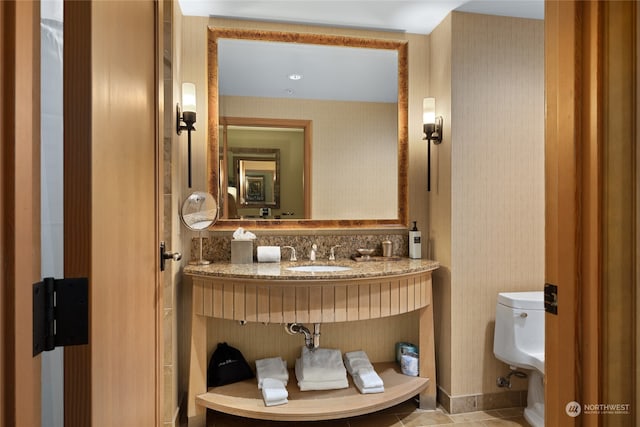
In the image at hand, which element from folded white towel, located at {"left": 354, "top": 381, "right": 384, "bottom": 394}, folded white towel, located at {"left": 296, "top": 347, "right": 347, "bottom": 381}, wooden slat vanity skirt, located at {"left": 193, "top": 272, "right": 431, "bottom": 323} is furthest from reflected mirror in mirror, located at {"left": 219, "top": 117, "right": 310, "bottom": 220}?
folded white towel, located at {"left": 354, "top": 381, "right": 384, "bottom": 394}

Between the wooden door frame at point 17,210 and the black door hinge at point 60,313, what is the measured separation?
1.2 inches

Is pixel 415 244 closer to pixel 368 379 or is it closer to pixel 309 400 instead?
pixel 368 379

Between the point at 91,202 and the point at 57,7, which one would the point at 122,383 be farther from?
the point at 57,7

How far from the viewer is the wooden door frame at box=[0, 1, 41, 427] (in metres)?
0.49

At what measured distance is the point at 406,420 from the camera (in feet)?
7.10

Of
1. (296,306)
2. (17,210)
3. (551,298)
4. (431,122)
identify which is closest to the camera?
(17,210)

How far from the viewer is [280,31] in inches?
94.3

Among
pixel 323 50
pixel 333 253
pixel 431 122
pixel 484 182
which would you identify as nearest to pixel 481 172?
pixel 484 182

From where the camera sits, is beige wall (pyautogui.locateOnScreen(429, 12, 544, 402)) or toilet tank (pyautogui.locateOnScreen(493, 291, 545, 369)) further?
beige wall (pyautogui.locateOnScreen(429, 12, 544, 402))

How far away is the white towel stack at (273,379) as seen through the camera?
6.40 feet

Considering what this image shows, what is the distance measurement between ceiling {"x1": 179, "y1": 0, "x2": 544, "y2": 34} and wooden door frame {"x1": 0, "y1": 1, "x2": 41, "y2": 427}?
194cm

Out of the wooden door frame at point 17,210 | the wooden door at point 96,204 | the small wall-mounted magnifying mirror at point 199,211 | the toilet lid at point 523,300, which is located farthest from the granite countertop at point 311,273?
the wooden door frame at point 17,210

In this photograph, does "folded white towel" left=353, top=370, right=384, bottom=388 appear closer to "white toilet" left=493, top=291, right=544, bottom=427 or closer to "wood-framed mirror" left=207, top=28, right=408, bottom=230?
"white toilet" left=493, top=291, right=544, bottom=427

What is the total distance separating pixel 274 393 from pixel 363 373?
1.80 ft
